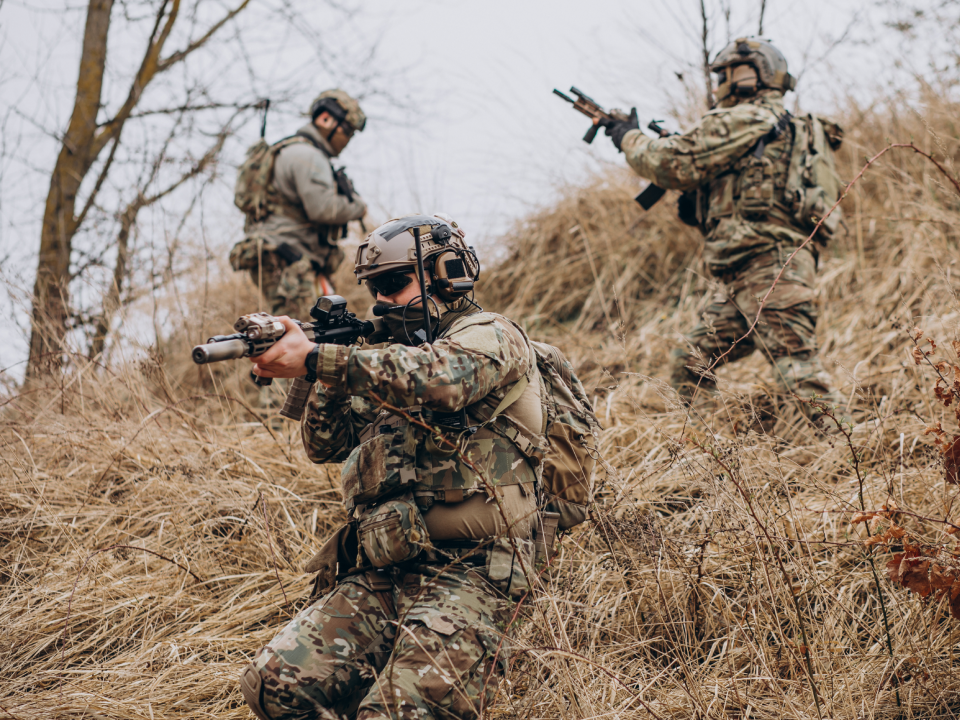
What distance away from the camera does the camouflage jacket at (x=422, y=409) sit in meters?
1.84

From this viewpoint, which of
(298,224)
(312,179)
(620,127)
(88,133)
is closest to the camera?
(620,127)

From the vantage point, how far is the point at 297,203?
531 centimetres

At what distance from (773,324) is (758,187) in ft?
2.45

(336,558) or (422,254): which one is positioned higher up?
(422,254)

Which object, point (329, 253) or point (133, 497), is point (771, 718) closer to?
point (133, 497)

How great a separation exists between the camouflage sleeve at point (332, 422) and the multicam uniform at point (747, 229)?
6.96 ft

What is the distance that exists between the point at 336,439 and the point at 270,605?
3.26 ft

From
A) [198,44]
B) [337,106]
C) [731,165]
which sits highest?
[198,44]

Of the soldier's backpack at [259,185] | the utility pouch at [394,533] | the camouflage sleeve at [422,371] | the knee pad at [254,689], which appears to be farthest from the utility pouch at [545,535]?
the soldier's backpack at [259,185]

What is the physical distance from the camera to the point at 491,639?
1955 mm

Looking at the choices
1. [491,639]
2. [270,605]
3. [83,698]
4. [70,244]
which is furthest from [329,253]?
[491,639]

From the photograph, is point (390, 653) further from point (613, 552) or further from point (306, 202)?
point (306, 202)

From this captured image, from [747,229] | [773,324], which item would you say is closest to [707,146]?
[747,229]

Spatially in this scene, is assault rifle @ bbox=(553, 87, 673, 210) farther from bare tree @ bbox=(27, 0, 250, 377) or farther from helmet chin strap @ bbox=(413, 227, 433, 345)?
bare tree @ bbox=(27, 0, 250, 377)
